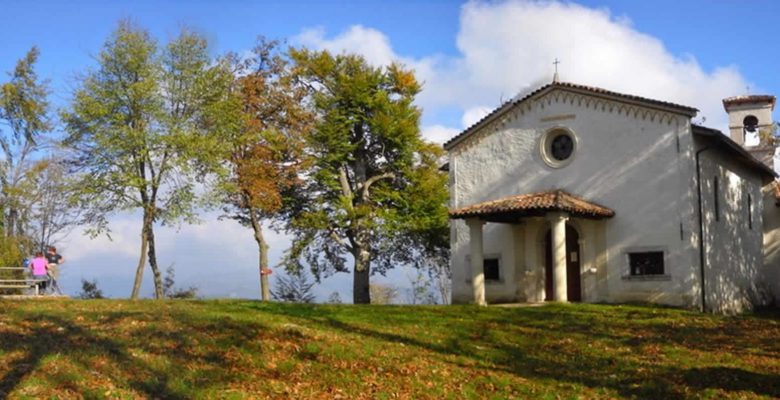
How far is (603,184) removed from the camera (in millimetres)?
25750

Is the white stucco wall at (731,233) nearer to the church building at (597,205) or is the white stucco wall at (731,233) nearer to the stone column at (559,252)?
the church building at (597,205)

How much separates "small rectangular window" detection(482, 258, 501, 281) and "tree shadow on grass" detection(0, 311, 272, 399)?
12.9 meters

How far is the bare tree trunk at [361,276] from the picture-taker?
37875mm

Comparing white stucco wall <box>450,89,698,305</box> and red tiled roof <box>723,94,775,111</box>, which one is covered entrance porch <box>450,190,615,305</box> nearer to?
white stucco wall <box>450,89,698,305</box>

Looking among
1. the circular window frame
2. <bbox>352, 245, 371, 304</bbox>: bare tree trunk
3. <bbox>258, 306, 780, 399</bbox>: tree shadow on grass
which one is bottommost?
<bbox>258, 306, 780, 399</bbox>: tree shadow on grass

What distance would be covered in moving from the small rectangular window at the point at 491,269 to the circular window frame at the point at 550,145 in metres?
4.04

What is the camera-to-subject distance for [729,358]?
50.8 ft

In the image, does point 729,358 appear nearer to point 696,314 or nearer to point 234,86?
point 696,314

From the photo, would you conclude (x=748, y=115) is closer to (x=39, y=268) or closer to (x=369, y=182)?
(x=369, y=182)

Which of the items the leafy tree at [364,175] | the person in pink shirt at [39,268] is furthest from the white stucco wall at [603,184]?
the person in pink shirt at [39,268]

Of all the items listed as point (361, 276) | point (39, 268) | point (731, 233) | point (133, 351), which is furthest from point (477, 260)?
point (39, 268)

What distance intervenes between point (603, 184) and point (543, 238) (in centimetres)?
281

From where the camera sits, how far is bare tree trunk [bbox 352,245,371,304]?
37.9m

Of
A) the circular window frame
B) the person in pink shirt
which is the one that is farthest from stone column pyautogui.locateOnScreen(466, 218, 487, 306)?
the person in pink shirt
